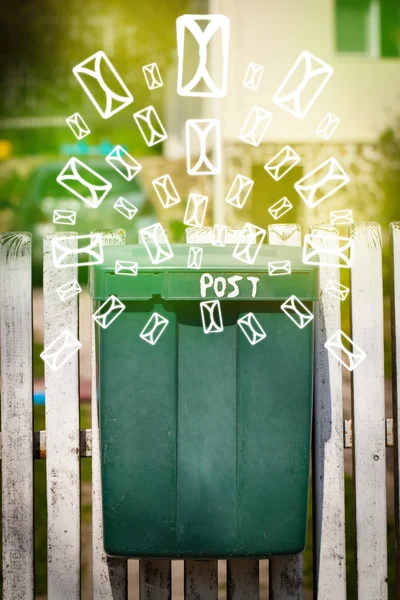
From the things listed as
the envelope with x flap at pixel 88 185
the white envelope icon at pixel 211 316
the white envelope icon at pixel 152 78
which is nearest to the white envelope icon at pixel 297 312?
the white envelope icon at pixel 211 316

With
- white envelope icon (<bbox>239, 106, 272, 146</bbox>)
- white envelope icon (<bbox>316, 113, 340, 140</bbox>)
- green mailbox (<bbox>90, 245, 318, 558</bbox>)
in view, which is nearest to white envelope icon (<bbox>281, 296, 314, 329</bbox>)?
green mailbox (<bbox>90, 245, 318, 558</bbox>)

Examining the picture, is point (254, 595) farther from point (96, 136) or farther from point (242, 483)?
point (96, 136)

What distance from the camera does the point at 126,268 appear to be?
7.49 feet

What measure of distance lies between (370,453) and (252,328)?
2.52 ft

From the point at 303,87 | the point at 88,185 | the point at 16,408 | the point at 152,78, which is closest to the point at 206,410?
the point at 16,408

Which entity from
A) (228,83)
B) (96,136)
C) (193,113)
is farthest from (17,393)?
(96,136)

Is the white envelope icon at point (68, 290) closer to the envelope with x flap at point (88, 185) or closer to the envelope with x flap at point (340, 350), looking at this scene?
the envelope with x flap at point (340, 350)

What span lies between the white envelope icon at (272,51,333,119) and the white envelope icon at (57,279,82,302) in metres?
10.0

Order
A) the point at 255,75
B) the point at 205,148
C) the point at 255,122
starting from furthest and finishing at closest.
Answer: the point at 205,148
the point at 255,122
the point at 255,75

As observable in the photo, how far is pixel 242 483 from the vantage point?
2.34 m

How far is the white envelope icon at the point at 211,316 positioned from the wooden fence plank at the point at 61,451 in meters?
0.55

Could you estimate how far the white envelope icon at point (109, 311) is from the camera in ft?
7.49

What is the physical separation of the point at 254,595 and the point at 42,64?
16446 millimetres

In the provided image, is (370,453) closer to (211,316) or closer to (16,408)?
(211,316)
